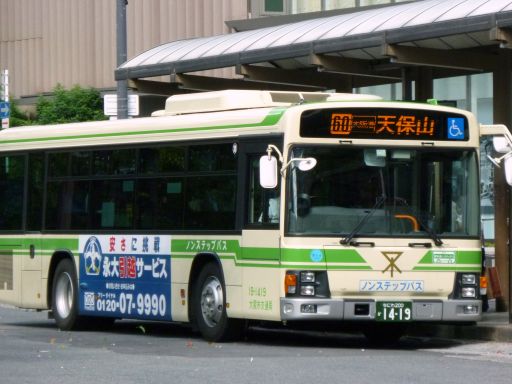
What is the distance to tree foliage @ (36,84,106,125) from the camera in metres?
43.8

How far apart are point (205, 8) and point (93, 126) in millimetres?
22203

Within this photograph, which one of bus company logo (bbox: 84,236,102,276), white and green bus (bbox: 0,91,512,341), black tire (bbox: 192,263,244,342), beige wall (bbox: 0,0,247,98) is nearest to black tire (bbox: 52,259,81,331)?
bus company logo (bbox: 84,236,102,276)

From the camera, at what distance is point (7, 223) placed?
22.2 meters

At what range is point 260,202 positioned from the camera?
17297 mm

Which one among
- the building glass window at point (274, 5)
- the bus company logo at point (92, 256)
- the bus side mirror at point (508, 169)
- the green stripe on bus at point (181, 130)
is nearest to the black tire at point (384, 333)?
the bus side mirror at point (508, 169)

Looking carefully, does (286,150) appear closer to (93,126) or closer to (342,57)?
(93,126)

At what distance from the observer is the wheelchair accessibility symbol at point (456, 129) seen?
58.0 ft

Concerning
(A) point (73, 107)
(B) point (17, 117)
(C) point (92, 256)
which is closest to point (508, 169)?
(C) point (92, 256)

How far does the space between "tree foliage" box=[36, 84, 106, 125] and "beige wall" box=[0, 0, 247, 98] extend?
148cm

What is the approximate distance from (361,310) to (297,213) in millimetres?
1242

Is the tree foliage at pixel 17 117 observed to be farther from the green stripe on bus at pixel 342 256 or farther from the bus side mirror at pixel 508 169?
the bus side mirror at pixel 508 169

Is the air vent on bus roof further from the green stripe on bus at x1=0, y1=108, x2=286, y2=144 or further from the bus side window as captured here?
the bus side window

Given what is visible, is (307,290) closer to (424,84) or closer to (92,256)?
(92,256)

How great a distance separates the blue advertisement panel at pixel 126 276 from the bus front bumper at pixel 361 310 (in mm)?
2648
